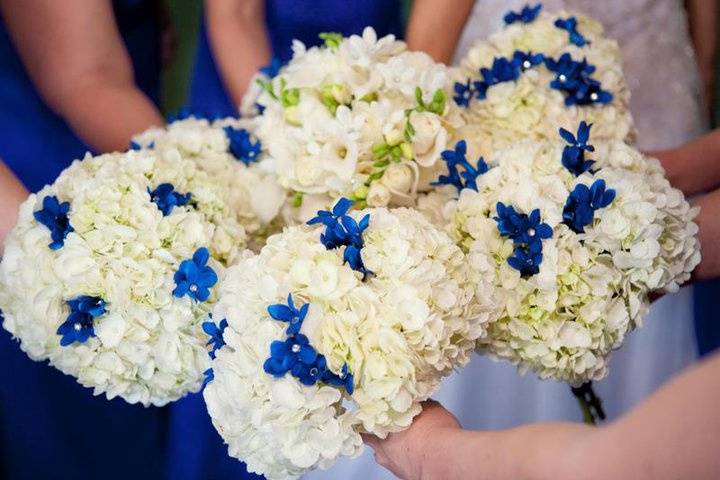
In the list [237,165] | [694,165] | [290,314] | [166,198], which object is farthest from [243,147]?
[694,165]

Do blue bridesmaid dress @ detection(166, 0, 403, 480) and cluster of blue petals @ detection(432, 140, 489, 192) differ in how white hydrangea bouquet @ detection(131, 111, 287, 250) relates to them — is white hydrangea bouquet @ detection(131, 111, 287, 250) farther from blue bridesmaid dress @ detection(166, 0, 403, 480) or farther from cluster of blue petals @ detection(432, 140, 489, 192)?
blue bridesmaid dress @ detection(166, 0, 403, 480)

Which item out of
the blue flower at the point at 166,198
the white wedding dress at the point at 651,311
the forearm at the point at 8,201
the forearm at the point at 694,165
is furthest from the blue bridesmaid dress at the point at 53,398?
the forearm at the point at 694,165

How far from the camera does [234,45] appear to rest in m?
1.52

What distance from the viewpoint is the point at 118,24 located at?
137cm

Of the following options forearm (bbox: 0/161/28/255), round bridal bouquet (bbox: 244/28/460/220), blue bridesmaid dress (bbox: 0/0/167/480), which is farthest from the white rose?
blue bridesmaid dress (bbox: 0/0/167/480)

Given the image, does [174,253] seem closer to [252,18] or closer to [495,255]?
[495,255]

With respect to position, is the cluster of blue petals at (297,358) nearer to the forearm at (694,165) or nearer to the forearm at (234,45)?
the forearm at (694,165)

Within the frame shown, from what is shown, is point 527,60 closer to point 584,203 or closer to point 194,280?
point 584,203

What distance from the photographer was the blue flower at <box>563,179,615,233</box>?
34.2 inches

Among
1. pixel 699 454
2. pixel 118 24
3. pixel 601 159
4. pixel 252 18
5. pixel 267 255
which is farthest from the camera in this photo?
pixel 252 18

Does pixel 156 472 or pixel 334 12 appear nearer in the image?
pixel 156 472

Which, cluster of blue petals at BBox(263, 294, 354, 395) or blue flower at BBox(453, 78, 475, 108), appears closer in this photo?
cluster of blue petals at BBox(263, 294, 354, 395)

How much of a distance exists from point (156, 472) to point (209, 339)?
2.15ft

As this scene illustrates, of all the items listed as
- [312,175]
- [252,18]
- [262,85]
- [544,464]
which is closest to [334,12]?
[252,18]
